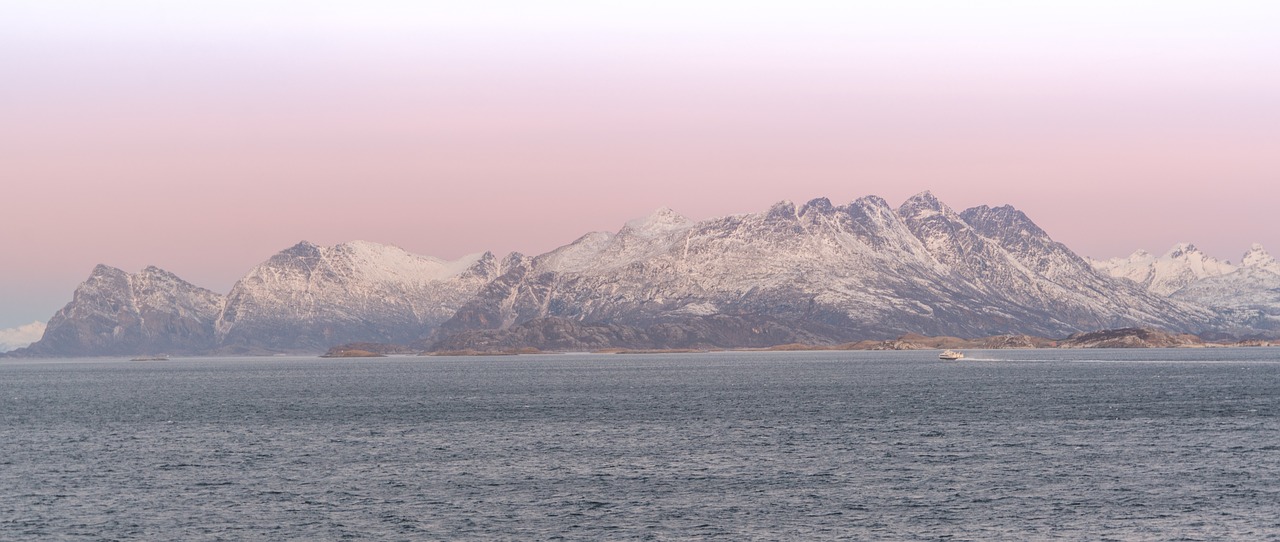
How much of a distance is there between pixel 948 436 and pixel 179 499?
77199 millimetres

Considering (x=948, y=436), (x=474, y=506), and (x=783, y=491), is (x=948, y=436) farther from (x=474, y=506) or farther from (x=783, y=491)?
(x=474, y=506)

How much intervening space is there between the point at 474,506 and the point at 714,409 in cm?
9676

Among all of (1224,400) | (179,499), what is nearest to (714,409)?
(1224,400)

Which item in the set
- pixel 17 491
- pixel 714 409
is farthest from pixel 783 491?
pixel 714 409

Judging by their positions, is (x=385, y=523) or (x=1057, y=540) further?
(x=385, y=523)

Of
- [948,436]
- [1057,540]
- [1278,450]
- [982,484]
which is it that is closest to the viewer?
[1057,540]

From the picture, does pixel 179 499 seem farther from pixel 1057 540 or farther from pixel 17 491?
pixel 1057 540

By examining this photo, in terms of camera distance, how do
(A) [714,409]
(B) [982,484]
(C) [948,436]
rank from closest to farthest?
1. (B) [982,484]
2. (C) [948,436]
3. (A) [714,409]

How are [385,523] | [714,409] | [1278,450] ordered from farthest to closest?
1. [714,409]
2. [1278,450]
3. [385,523]

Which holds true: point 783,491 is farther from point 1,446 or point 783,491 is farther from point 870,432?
point 1,446

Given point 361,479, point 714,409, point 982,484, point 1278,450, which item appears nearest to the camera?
point 982,484

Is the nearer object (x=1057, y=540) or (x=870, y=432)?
(x=1057, y=540)

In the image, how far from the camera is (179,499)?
103125 mm

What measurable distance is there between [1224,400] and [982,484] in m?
108
